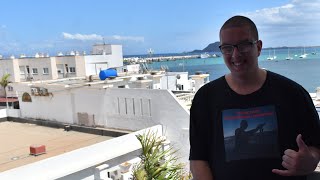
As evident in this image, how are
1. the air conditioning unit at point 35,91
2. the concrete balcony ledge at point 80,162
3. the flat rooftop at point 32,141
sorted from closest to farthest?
the concrete balcony ledge at point 80,162 → the flat rooftop at point 32,141 → the air conditioning unit at point 35,91

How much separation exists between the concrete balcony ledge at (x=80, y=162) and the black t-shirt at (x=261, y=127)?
8.86 metres

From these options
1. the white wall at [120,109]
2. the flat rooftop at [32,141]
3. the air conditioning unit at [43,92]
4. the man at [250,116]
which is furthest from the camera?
the air conditioning unit at [43,92]

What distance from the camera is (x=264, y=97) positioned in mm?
2008

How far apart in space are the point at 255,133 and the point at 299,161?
0.28 m

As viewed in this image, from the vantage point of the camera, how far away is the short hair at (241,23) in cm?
201

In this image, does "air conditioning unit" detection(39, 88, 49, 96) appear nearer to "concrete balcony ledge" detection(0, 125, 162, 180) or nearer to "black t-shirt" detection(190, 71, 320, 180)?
"concrete balcony ledge" detection(0, 125, 162, 180)

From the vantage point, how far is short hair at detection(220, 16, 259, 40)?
6.60 feet

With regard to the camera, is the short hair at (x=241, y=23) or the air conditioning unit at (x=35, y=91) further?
the air conditioning unit at (x=35, y=91)

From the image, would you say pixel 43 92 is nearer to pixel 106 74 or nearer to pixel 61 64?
pixel 106 74

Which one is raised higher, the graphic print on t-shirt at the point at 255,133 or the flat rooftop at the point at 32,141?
the graphic print on t-shirt at the point at 255,133

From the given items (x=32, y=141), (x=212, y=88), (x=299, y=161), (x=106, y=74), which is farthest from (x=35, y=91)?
(x=299, y=161)

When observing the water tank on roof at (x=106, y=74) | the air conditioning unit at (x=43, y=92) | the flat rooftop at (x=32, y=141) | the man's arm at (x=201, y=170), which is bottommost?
the flat rooftop at (x=32, y=141)

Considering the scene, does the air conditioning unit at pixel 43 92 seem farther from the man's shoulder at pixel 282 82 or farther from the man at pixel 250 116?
the man's shoulder at pixel 282 82

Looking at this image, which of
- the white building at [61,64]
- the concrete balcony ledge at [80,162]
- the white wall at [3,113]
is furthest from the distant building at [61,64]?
the concrete balcony ledge at [80,162]
